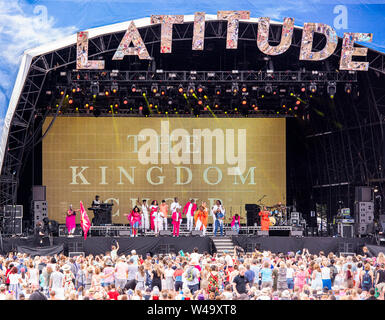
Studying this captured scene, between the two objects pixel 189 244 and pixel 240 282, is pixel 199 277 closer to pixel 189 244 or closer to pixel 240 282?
pixel 240 282

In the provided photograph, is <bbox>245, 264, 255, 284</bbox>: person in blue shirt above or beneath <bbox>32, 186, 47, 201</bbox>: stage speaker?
beneath

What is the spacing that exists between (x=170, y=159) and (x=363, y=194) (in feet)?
33.2

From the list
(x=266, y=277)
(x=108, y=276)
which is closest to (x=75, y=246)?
(x=108, y=276)

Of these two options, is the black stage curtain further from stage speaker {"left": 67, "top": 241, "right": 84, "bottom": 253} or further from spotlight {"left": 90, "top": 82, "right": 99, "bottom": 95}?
spotlight {"left": 90, "top": 82, "right": 99, "bottom": 95}

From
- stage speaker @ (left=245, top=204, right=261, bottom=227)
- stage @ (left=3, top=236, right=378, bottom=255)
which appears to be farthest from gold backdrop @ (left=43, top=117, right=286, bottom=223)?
stage @ (left=3, top=236, right=378, bottom=255)

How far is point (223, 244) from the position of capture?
75.7 ft

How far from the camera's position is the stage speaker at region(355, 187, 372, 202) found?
77.1ft

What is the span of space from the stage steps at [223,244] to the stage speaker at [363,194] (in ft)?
16.6

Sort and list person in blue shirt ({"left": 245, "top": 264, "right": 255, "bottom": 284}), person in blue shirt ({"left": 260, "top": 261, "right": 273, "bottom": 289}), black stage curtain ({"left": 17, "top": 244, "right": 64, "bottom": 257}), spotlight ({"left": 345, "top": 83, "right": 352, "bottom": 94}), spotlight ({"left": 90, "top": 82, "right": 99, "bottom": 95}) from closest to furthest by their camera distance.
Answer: person in blue shirt ({"left": 245, "top": 264, "right": 255, "bottom": 284})
person in blue shirt ({"left": 260, "top": 261, "right": 273, "bottom": 289})
black stage curtain ({"left": 17, "top": 244, "right": 64, "bottom": 257})
spotlight ({"left": 345, "top": 83, "right": 352, "bottom": 94})
spotlight ({"left": 90, "top": 82, "right": 99, "bottom": 95})

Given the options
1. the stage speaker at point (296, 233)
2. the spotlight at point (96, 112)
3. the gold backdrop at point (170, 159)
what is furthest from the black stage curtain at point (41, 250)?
the stage speaker at point (296, 233)

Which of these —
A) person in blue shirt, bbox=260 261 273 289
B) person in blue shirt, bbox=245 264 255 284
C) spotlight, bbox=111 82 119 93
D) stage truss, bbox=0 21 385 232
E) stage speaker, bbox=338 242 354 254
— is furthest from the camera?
spotlight, bbox=111 82 119 93

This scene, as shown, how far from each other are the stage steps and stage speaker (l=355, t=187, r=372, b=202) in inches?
199
